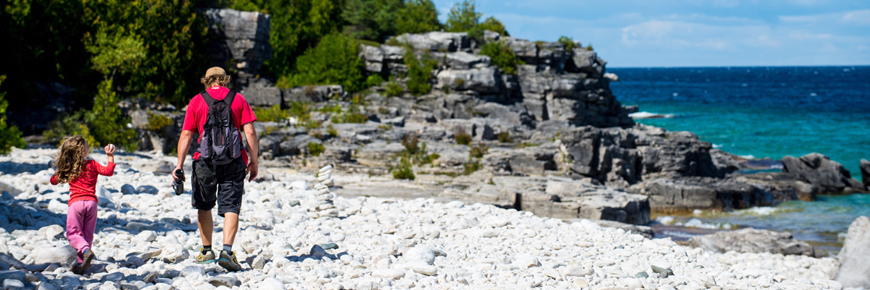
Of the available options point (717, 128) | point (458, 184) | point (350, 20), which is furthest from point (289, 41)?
point (717, 128)

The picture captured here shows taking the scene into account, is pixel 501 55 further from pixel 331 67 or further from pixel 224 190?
pixel 224 190

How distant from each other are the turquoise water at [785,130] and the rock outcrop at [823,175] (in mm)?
979

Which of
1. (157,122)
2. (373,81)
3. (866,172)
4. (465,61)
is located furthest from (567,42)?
(157,122)

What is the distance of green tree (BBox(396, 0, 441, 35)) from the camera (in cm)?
3931

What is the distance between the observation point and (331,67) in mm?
34906

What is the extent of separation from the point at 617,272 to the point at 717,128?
5644 centimetres

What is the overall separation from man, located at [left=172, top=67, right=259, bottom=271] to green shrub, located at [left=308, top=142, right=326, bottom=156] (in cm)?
1502

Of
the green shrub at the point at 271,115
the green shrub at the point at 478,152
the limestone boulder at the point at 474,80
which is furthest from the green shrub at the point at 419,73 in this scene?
the green shrub at the point at 478,152

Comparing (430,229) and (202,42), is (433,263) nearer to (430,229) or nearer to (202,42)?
Answer: (430,229)

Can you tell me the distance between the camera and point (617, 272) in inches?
288

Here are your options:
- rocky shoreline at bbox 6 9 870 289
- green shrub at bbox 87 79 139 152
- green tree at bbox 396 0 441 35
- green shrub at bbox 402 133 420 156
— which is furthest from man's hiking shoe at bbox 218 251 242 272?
green tree at bbox 396 0 441 35

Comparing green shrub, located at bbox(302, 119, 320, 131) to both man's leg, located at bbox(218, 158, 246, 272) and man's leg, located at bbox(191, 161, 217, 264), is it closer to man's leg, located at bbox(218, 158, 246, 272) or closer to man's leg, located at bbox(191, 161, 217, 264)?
man's leg, located at bbox(191, 161, 217, 264)

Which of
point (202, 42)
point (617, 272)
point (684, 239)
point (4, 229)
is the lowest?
point (684, 239)

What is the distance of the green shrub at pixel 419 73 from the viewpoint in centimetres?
3444
